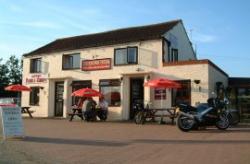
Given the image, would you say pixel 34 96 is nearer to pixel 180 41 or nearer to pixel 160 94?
pixel 160 94

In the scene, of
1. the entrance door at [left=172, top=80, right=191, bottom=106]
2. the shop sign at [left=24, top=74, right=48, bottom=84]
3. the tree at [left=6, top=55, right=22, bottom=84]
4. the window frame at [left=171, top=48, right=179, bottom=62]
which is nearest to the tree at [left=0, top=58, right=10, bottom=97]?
the tree at [left=6, top=55, right=22, bottom=84]

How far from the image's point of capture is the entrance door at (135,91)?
22938 mm

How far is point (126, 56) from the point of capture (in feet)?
76.4

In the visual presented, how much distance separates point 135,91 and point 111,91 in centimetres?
156

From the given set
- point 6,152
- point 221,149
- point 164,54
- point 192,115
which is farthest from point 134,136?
point 164,54

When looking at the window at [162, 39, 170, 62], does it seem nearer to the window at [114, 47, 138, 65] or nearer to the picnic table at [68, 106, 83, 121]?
the window at [114, 47, 138, 65]

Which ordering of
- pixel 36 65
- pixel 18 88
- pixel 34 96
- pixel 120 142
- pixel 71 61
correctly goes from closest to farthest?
1. pixel 120 142
2. pixel 71 61
3. pixel 18 88
4. pixel 34 96
5. pixel 36 65

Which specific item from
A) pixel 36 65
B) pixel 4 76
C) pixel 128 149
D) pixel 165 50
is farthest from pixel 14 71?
pixel 128 149

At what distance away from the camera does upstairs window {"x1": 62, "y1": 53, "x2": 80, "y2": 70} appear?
84.1ft

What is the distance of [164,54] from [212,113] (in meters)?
7.13

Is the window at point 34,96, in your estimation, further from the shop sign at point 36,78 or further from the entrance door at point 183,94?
the entrance door at point 183,94

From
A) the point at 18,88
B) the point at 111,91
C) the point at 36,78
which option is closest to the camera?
the point at 111,91

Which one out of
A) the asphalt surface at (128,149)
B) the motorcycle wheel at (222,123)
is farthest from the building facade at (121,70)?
the asphalt surface at (128,149)

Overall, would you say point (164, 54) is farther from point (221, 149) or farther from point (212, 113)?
point (221, 149)
